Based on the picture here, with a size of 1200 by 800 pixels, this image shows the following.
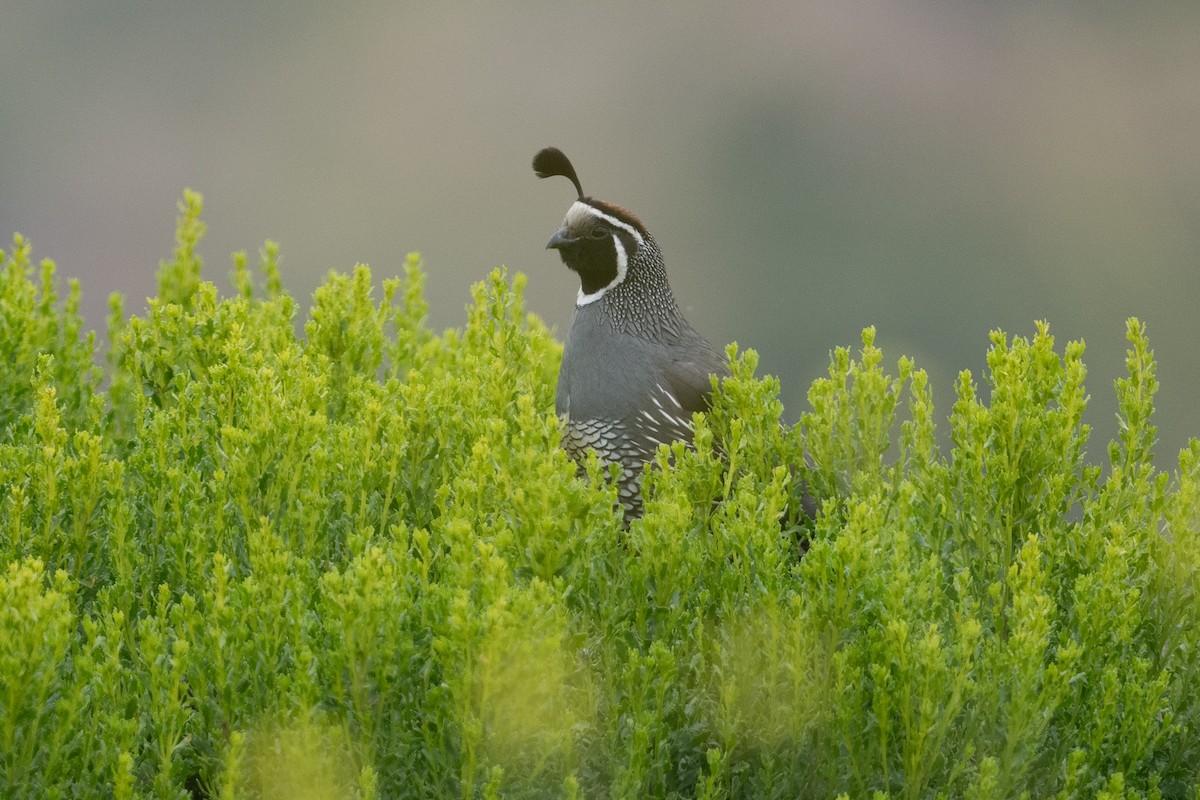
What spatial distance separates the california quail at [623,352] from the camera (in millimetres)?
4465

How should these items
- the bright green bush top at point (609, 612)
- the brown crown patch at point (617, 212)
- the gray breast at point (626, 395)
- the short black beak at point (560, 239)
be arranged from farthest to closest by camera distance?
the brown crown patch at point (617, 212) → the short black beak at point (560, 239) → the gray breast at point (626, 395) → the bright green bush top at point (609, 612)

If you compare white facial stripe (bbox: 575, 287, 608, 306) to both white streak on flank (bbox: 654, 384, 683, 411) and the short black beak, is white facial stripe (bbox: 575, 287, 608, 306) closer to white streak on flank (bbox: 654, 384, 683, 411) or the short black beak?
the short black beak

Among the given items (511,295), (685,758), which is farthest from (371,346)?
(685,758)

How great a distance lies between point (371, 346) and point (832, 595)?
235 cm

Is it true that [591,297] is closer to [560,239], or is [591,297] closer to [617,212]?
[560,239]

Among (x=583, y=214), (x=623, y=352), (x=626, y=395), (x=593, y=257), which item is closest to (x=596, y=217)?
(x=583, y=214)

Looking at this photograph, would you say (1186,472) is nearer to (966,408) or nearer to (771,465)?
(966,408)

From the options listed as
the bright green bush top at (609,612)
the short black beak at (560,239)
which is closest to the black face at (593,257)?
the short black beak at (560,239)

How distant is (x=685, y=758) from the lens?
9.07ft

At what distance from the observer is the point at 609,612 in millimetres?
2777

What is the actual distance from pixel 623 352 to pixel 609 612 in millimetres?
1955

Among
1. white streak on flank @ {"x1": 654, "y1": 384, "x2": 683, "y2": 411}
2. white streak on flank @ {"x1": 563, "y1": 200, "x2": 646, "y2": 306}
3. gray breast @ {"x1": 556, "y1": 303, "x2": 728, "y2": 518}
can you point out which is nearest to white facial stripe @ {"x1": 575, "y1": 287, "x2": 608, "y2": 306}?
white streak on flank @ {"x1": 563, "y1": 200, "x2": 646, "y2": 306}

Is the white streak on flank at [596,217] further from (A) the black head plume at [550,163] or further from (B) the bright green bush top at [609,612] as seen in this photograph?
(B) the bright green bush top at [609,612]

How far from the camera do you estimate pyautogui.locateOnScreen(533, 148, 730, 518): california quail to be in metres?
4.46
